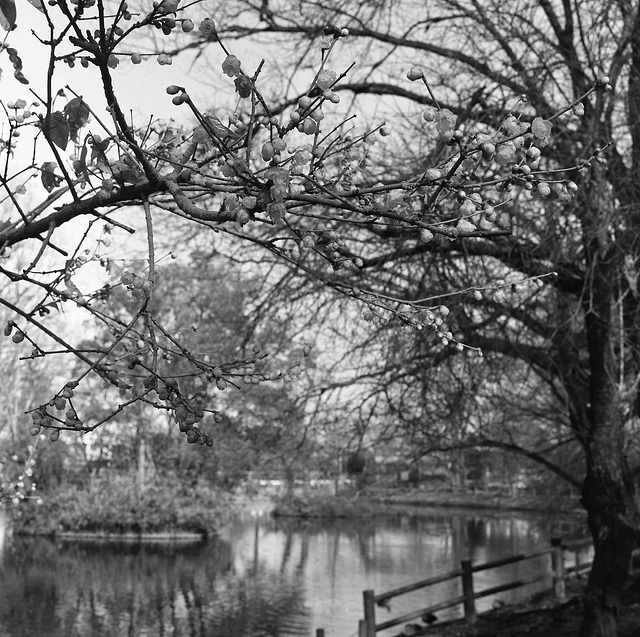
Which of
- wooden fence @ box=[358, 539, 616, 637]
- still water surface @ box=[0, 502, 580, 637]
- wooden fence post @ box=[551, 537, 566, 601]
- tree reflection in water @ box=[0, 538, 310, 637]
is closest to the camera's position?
wooden fence @ box=[358, 539, 616, 637]

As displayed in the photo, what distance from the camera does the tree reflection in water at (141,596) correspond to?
11.5 m

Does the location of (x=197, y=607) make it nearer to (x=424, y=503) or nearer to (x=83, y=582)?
(x=83, y=582)

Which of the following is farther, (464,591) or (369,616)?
(464,591)

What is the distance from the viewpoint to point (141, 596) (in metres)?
14.0

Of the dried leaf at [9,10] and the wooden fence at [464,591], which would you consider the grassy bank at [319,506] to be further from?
the dried leaf at [9,10]

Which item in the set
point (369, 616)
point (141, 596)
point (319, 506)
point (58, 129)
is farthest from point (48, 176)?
point (319, 506)

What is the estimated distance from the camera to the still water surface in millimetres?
11820

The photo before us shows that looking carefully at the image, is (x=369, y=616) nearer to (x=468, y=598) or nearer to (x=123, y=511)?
(x=468, y=598)

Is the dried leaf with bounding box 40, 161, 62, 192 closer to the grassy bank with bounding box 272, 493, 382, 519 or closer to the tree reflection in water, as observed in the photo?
the tree reflection in water

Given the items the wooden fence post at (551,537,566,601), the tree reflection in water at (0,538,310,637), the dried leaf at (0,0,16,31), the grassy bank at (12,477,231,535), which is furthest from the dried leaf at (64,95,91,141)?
the grassy bank at (12,477,231,535)

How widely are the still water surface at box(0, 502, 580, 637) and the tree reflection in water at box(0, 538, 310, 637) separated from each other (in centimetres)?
2

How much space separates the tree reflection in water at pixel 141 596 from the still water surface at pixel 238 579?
2 centimetres

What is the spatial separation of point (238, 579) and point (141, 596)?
251cm

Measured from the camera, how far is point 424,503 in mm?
38625
